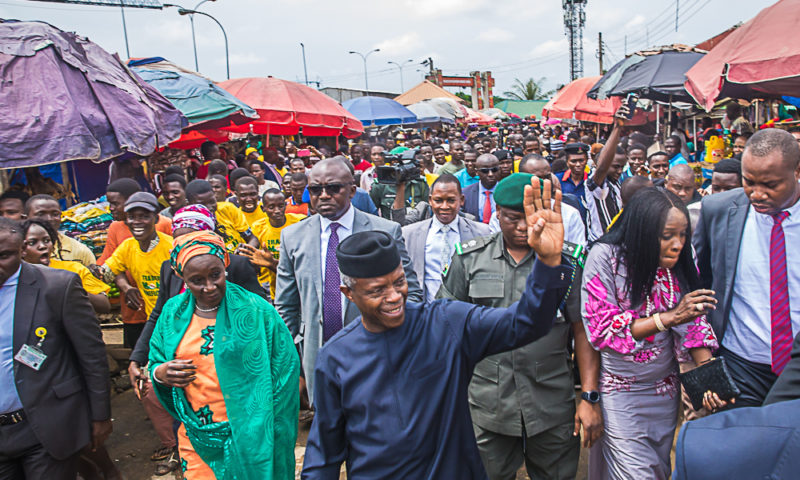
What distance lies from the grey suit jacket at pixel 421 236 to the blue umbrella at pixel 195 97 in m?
5.07

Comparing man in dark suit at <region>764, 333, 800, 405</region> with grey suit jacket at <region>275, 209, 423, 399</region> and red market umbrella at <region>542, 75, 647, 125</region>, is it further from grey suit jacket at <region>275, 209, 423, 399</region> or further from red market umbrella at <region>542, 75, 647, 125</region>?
red market umbrella at <region>542, 75, 647, 125</region>

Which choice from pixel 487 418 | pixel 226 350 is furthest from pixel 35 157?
pixel 487 418

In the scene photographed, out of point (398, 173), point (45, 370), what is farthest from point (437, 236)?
point (45, 370)

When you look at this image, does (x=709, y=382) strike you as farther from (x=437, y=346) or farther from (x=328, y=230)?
(x=328, y=230)

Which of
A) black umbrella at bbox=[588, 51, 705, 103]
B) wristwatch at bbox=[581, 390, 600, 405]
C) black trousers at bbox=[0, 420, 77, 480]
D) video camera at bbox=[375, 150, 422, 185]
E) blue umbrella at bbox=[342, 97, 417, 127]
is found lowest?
black trousers at bbox=[0, 420, 77, 480]

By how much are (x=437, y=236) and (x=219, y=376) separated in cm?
188

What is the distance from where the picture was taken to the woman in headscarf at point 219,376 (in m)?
2.77

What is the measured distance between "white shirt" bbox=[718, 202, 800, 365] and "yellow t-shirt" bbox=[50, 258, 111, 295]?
3.97m

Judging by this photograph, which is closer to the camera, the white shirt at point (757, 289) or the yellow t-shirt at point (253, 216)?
the white shirt at point (757, 289)

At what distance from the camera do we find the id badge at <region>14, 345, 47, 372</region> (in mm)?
2797

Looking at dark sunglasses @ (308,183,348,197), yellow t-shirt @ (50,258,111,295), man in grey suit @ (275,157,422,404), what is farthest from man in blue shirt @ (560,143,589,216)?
yellow t-shirt @ (50,258,111,295)

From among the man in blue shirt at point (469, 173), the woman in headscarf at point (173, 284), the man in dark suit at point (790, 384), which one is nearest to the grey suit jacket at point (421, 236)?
the woman in headscarf at point (173, 284)

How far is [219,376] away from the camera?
109 inches

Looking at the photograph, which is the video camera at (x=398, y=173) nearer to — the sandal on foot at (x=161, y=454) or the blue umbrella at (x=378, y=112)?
the sandal on foot at (x=161, y=454)
